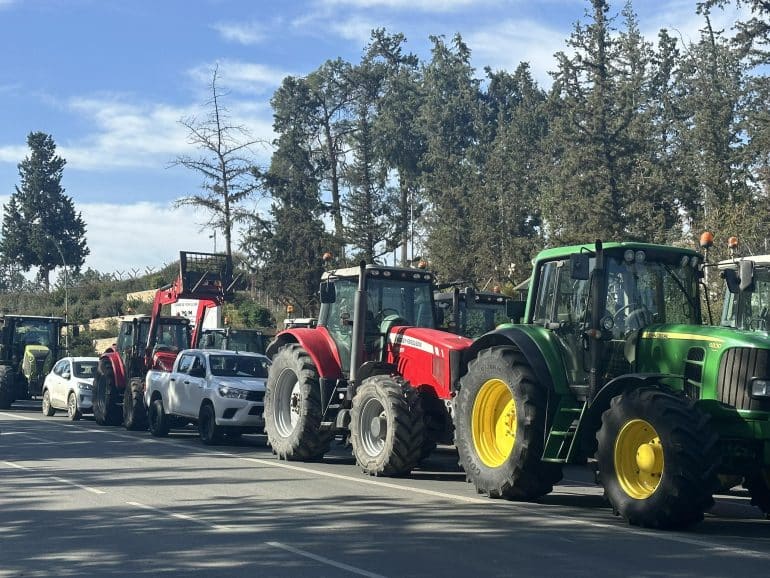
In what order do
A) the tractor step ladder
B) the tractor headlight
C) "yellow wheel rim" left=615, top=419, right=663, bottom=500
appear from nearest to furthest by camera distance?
the tractor headlight < "yellow wheel rim" left=615, top=419, right=663, bottom=500 < the tractor step ladder

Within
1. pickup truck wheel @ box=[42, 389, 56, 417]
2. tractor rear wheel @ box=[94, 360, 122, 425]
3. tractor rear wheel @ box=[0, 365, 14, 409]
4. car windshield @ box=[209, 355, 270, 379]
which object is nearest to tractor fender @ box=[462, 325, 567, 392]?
car windshield @ box=[209, 355, 270, 379]

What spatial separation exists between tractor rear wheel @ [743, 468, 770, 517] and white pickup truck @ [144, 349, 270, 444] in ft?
34.6

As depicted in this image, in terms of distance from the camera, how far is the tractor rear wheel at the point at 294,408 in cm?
1691

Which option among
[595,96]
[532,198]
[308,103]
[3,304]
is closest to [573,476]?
[595,96]

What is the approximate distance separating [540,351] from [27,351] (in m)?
26.4

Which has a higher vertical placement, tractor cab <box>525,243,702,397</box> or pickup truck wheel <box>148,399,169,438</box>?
tractor cab <box>525,243,702,397</box>

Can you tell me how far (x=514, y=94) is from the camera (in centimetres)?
7575

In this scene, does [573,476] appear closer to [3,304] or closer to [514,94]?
[514,94]

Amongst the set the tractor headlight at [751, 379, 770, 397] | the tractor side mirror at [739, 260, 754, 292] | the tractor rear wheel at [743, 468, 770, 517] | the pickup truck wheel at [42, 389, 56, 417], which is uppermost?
the tractor side mirror at [739, 260, 754, 292]

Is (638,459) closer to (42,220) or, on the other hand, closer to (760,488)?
(760,488)

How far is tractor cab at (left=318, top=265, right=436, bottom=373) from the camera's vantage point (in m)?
16.4

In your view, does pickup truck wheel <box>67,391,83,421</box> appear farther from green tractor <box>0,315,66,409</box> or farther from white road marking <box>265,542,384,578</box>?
white road marking <box>265,542,384,578</box>

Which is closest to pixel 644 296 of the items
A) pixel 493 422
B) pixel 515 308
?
pixel 515 308

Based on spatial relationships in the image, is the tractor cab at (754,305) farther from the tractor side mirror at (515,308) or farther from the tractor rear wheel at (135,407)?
the tractor rear wheel at (135,407)
